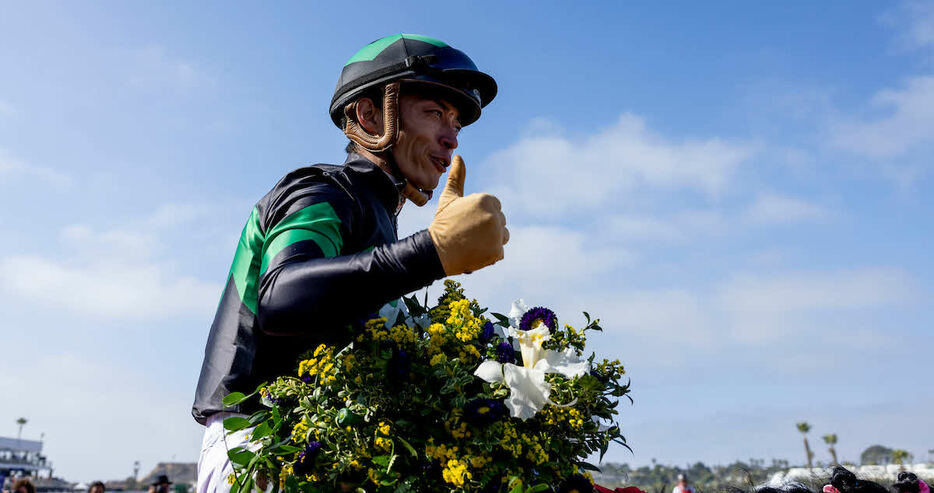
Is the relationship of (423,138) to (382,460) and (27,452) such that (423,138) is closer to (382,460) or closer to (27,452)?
(382,460)

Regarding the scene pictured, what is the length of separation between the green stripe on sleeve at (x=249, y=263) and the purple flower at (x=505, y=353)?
3.32 feet

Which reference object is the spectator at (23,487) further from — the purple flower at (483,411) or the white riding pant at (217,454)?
the purple flower at (483,411)

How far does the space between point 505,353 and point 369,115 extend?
153 cm

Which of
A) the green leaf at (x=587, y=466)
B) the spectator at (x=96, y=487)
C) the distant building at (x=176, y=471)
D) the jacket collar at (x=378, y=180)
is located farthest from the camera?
the distant building at (x=176, y=471)

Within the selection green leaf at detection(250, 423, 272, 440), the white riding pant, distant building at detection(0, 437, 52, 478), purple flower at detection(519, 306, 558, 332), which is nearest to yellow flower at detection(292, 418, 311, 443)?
green leaf at detection(250, 423, 272, 440)

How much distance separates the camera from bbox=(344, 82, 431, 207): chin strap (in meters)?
3.18

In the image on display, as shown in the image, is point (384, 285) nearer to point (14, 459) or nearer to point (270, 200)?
point (270, 200)

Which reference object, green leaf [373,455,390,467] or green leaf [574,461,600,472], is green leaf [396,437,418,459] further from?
green leaf [574,461,600,472]

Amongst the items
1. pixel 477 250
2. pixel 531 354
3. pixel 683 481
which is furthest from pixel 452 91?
pixel 683 481

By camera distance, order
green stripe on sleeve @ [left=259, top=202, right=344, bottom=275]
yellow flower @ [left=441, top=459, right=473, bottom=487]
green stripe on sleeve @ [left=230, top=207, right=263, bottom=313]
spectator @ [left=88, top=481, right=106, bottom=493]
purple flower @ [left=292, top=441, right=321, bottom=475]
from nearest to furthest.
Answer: yellow flower @ [left=441, top=459, right=473, bottom=487] < purple flower @ [left=292, top=441, right=321, bottom=475] < green stripe on sleeve @ [left=259, top=202, right=344, bottom=275] < green stripe on sleeve @ [left=230, top=207, right=263, bottom=313] < spectator @ [left=88, top=481, right=106, bottom=493]

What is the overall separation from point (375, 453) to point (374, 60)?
190 cm

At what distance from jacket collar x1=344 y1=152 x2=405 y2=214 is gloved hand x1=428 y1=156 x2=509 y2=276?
0.84m

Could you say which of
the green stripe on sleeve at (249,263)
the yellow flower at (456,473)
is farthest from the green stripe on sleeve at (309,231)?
the yellow flower at (456,473)

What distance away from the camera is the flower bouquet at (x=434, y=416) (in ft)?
6.88
